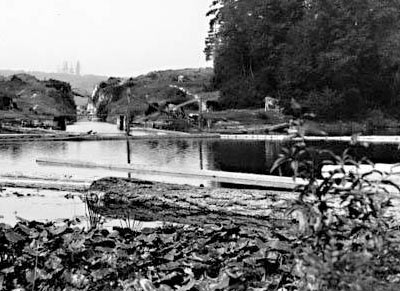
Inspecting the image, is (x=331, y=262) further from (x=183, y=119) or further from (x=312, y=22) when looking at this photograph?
(x=312, y=22)

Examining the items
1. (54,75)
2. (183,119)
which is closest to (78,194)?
(183,119)

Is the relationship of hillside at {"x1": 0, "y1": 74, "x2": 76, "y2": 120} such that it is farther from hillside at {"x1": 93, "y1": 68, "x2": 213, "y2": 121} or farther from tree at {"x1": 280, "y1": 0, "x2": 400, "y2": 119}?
tree at {"x1": 280, "y1": 0, "x2": 400, "y2": 119}

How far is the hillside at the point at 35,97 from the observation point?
127ft

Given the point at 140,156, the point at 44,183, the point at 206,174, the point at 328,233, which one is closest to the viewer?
the point at 328,233

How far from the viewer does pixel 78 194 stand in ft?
35.2

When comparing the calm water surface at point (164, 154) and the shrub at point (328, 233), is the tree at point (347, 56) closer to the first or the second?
the calm water surface at point (164, 154)

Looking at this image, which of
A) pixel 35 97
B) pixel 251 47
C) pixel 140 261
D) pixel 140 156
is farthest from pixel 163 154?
pixel 251 47

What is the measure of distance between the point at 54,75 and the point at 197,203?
104 m

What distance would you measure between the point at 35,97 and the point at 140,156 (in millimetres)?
26724

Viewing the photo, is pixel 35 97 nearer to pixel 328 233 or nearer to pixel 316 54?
pixel 316 54

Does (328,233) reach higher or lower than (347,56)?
lower

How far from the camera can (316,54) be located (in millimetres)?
45406

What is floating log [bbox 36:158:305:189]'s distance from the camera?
10539 mm

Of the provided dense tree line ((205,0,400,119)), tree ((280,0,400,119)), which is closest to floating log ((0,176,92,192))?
dense tree line ((205,0,400,119))
